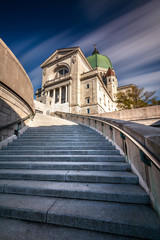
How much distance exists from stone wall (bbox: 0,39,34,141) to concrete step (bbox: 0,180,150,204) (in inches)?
141

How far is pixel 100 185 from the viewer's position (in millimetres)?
2389

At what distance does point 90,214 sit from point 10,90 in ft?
19.9

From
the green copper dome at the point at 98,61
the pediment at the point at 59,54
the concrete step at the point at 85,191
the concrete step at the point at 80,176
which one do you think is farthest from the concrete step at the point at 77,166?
the green copper dome at the point at 98,61

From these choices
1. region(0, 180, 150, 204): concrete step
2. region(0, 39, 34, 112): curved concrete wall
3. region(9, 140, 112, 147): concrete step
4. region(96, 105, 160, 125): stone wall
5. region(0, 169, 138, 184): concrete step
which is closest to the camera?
region(0, 180, 150, 204): concrete step

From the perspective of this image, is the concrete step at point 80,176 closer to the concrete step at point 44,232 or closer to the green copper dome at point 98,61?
the concrete step at point 44,232

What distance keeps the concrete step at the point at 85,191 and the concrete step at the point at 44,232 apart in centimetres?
54

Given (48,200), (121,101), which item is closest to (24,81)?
(48,200)

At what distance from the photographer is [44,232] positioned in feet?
5.20

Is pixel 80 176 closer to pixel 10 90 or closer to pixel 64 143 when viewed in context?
pixel 64 143

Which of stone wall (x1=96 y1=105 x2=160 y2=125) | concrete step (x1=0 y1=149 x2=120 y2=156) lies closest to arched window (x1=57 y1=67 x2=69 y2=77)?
stone wall (x1=96 y1=105 x2=160 y2=125)

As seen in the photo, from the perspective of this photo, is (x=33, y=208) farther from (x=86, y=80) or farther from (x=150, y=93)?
(x=86, y=80)

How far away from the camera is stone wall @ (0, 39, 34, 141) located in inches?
200

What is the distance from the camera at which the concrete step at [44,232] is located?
4.86 feet

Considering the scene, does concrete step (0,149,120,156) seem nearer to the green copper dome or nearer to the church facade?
the church facade
